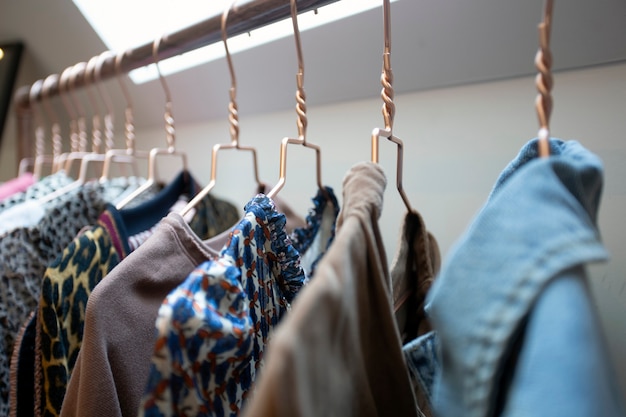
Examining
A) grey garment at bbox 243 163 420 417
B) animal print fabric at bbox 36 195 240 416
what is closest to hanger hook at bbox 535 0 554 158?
grey garment at bbox 243 163 420 417

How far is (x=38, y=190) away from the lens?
0.64 metres

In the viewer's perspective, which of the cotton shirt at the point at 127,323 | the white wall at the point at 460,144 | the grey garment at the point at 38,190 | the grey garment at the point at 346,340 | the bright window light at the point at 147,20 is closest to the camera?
the grey garment at the point at 346,340

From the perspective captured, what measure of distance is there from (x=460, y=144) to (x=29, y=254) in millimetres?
569

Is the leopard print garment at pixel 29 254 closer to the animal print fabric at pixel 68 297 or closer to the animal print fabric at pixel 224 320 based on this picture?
the animal print fabric at pixel 68 297

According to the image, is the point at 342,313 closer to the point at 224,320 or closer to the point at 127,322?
the point at 224,320

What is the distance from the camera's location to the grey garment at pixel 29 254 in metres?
0.49

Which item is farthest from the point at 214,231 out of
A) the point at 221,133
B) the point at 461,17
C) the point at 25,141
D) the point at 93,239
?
the point at 25,141

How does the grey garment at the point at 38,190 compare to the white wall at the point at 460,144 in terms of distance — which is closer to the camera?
the white wall at the point at 460,144

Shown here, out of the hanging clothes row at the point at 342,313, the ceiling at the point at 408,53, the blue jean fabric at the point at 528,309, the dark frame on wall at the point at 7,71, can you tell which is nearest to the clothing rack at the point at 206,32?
the hanging clothes row at the point at 342,313

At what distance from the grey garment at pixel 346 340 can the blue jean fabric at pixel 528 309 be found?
43 mm

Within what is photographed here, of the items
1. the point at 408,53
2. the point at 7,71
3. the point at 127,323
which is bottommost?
the point at 127,323

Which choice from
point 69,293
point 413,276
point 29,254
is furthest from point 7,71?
point 413,276

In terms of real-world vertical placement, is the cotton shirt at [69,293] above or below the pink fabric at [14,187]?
below

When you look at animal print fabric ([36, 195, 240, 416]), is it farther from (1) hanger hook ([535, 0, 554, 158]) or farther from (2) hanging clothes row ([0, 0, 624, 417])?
(1) hanger hook ([535, 0, 554, 158])
